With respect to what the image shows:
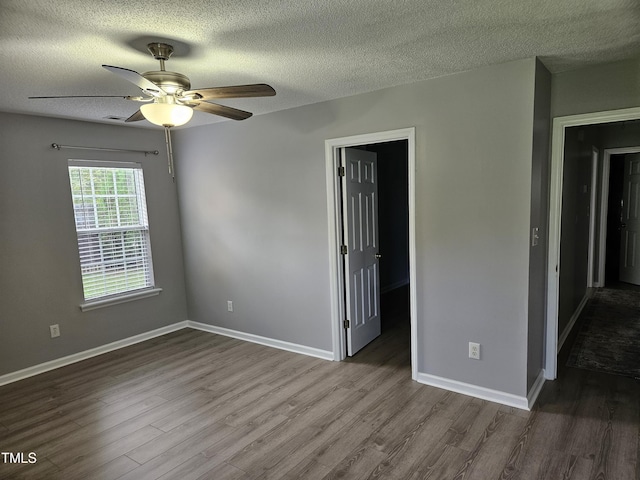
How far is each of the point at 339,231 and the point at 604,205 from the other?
15.2 ft

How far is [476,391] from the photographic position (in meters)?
2.96

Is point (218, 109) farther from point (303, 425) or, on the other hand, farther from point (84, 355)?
point (84, 355)

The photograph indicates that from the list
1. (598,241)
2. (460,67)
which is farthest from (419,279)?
(598,241)

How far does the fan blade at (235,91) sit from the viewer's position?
80.3 inches

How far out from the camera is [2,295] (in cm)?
344

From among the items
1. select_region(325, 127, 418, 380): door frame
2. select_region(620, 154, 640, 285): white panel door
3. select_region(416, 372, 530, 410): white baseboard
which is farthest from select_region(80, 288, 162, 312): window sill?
select_region(620, 154, 640, 285): white panel door

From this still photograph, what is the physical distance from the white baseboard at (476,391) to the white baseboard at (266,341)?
962 mm

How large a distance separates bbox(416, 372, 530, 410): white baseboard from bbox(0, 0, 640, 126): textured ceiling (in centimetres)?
229

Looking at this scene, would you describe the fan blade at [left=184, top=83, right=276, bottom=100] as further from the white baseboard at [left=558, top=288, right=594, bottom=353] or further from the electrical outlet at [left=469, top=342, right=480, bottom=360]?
the white baseboard at [left=558, top=288, right=594, bottom=353]

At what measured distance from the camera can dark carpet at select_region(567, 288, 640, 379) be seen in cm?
340

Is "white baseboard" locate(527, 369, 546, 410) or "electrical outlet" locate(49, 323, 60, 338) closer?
"white baseboard" locate(527, 369, 546, 410)

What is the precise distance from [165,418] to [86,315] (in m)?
1.78

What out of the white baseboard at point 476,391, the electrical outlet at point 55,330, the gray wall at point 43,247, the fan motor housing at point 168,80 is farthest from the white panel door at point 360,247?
the electrical outlet at point 55,330

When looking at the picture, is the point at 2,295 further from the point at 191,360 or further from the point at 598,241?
the point at 598,241
